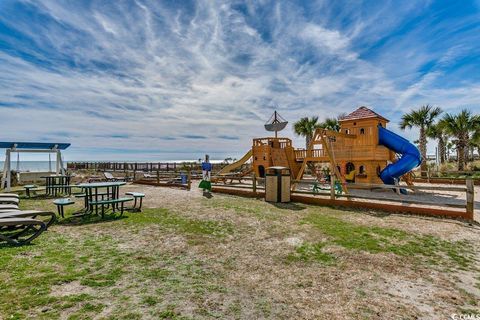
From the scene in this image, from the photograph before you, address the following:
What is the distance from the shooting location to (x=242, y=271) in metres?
4.50

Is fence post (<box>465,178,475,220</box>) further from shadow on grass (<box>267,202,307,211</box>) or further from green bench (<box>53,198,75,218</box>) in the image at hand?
green bench (<box>53,198,75,218</box>)

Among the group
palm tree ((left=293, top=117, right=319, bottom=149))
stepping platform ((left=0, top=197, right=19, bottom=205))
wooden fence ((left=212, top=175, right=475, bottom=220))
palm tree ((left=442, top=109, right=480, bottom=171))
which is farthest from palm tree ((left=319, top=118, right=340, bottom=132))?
stepping platform ((left=0, top=197, right=19, bottom=205))

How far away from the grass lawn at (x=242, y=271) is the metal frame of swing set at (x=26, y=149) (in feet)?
36.8

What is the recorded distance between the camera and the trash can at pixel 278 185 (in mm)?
11570

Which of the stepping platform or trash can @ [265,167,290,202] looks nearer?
the stepping platform

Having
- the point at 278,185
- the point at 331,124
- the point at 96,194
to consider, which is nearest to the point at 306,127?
the point at 331,124

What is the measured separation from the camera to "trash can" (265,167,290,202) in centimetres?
1157

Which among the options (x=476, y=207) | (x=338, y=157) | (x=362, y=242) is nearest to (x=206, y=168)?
(x=338, y=157)

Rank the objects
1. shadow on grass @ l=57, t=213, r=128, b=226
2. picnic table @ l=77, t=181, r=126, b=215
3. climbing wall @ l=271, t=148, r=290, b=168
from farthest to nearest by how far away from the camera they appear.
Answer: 1. climbing wall @ l=271, t=148, r=290, b=168
2. picnic table @ l=77, t=181, r=126, b=215
3. shadow on grass @ l=57, t=213, r=128, b=226

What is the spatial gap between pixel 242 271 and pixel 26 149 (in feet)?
→ 58.4

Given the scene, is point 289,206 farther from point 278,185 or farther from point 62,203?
point 62,203

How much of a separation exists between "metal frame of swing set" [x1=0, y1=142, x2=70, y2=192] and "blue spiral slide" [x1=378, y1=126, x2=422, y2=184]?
64.8ft

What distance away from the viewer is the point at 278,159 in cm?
2273

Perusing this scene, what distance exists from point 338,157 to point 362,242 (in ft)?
44.1
